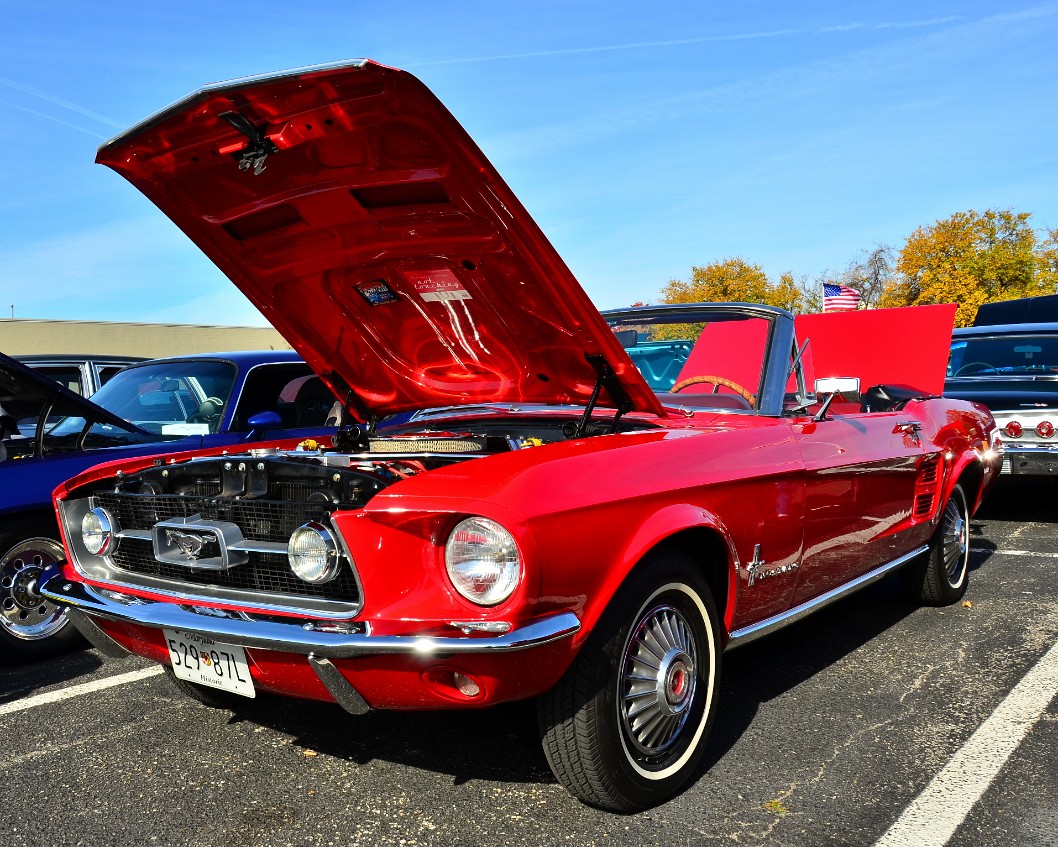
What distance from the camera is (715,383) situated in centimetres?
401

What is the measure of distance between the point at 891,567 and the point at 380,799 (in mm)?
2641

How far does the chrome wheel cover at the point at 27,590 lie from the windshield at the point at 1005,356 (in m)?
7.57

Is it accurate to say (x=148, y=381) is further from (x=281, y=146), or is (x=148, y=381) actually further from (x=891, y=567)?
(x=891, y=567)

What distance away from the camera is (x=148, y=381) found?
5984mm

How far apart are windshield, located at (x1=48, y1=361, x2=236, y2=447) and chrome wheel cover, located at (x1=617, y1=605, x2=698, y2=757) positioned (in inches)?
132

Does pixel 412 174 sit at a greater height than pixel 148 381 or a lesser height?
greater

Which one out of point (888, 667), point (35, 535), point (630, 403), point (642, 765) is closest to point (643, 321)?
point (630, 403)

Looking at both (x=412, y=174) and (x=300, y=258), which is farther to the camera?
(x=300, y=258)

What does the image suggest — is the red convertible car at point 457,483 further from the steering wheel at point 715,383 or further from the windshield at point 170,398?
the windshield at point 170,398

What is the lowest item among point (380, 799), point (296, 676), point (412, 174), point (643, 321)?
point (380, 799)

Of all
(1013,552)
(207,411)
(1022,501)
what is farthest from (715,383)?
(1022,501)

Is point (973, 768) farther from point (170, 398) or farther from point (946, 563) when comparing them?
point (170, 398)

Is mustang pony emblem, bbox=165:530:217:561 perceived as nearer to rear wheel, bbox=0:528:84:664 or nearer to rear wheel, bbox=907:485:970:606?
rear wheel, bbox=0:528:84:664

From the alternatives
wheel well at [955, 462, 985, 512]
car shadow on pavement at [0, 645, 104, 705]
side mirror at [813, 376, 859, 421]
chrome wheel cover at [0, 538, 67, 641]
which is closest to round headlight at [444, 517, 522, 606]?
side mirror at [813, 376, 859, 421]
